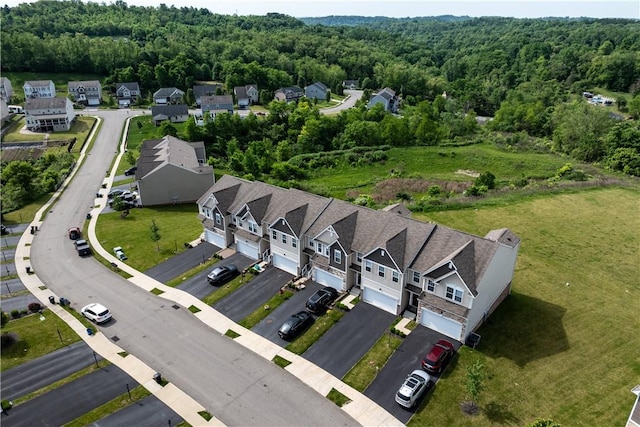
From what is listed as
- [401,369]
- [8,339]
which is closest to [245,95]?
[8,339]

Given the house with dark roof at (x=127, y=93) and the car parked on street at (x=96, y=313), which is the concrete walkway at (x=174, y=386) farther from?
the house with dark roof at (x=127, y=93)

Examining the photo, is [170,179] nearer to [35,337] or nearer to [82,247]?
[82,247]

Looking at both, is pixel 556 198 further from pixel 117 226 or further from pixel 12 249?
pixel 12 249

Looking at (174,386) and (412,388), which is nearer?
(412,388)

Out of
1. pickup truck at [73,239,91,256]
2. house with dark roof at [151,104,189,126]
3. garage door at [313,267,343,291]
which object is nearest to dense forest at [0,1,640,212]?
house with dark roof at [151,104,189,126]

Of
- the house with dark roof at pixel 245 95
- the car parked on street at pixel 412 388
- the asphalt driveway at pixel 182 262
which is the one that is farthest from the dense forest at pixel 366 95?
the car parked on street at pixel 412 388

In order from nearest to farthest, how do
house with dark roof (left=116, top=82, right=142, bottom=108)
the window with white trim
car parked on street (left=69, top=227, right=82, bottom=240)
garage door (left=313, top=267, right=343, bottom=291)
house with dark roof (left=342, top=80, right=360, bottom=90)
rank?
the window with white trim
garage door (left=313, top=267, right=343, bottom=291)
car parked on street (left=69, top=227, right=82, bottom=240)
house with dark roof (left=116, top=82, right=142, bottom=108)
house with dark roof (left=342, top=80, right=360, bottom=90)

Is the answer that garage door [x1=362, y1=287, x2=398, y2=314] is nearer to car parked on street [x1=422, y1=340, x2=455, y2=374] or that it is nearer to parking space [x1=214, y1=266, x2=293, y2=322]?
car parked on street [x1=422, y1=340, x2=455, y2=374]
